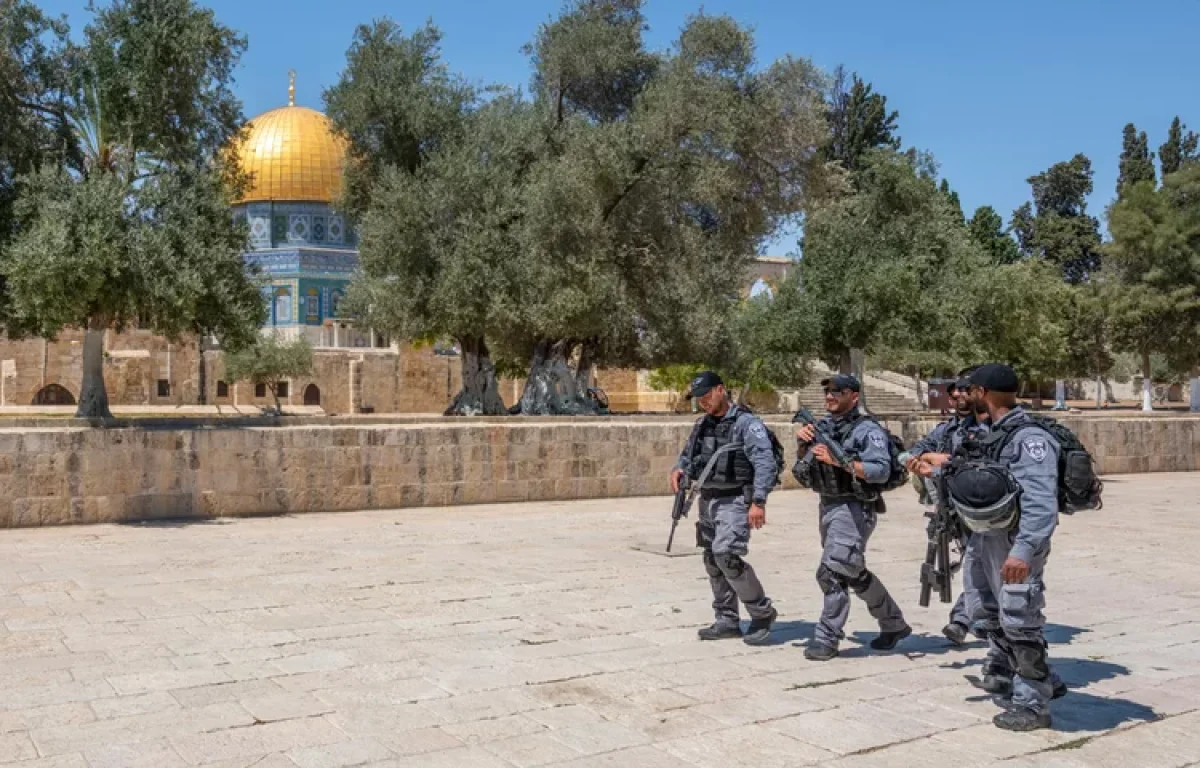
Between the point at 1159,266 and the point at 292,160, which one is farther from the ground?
the point at 292,160

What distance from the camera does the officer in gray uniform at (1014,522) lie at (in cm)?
464

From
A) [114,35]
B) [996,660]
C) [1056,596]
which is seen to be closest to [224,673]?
[996,660]

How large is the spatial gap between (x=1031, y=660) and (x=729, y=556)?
1848mm

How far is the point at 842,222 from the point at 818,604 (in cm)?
1752

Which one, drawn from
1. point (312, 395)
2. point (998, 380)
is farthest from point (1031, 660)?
Answer: point (312, 395)

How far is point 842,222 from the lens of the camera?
23984 mm

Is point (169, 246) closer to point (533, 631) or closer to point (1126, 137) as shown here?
→ point (533, 631)

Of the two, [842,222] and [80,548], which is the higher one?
[842,222]

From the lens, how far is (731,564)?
20.2 ft

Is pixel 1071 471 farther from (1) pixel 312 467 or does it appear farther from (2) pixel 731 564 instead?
(1) pixel 312 467

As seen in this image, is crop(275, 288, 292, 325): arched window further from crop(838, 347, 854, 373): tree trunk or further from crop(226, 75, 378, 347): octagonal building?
crop(838, 347, 854, 373): tree trunk

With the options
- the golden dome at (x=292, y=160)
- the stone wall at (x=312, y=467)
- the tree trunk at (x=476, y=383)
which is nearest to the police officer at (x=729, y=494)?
the stone wall at (x=312, y=467)

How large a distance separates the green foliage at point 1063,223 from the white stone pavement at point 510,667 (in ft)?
176

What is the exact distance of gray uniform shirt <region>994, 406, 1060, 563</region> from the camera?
4.62 metres
